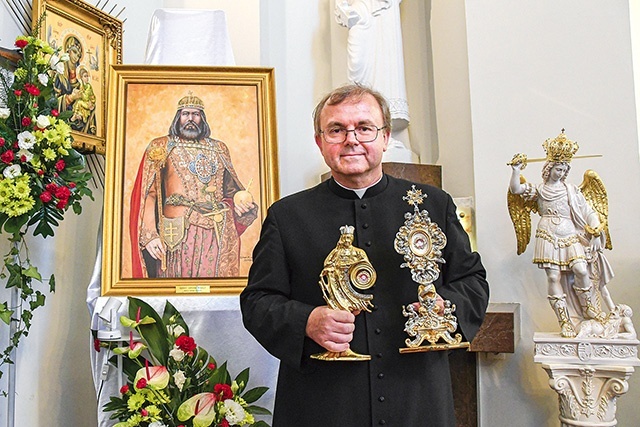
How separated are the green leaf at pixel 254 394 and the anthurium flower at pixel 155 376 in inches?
16.1

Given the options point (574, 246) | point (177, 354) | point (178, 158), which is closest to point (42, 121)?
point (178, 158)

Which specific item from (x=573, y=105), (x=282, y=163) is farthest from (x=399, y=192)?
(x=282, y=163)

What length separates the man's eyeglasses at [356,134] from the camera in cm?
203

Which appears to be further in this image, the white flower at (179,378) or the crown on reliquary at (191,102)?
the crown on reliquary at (191,102)

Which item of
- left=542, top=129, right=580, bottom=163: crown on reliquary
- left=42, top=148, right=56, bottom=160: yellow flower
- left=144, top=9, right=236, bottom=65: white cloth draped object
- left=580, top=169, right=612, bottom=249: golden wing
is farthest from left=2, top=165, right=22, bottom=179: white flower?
left=580, top=169, right=612, bottom=249: golden wing

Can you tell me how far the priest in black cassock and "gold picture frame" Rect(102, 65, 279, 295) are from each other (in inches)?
42.8

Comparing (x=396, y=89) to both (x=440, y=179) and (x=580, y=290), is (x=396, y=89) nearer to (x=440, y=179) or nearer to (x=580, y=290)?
(x=440, y=179)

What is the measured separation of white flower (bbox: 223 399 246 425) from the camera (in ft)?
9.00

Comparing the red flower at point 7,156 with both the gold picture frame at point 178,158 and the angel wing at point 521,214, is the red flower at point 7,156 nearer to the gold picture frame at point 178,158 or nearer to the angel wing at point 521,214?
the gold picture frame at point 178,158

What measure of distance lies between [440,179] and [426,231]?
7.07 ft

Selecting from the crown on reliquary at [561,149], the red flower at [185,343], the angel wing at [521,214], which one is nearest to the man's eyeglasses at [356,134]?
the red flower at [185,343]

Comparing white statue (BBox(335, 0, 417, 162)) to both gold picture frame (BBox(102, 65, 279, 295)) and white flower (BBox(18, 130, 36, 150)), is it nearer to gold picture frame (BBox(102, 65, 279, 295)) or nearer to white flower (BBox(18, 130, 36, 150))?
gold picture frame (BBox(102, 65, 279, 295))

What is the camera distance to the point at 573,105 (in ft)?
12.4

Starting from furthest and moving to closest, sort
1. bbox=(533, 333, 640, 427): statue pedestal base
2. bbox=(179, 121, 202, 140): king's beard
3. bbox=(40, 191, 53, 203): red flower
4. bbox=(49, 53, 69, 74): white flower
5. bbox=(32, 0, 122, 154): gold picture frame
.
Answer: bbox=(32, 0, 122, 154): gold picture frame
bbox=(179, 121, 202, 140): king's beard
bbox=(533, 333, 640, 427): statue pedestal base
bbox=(49, 53, 69, 74): white flower
bbox=(40, 191, 53, 203): red flower
